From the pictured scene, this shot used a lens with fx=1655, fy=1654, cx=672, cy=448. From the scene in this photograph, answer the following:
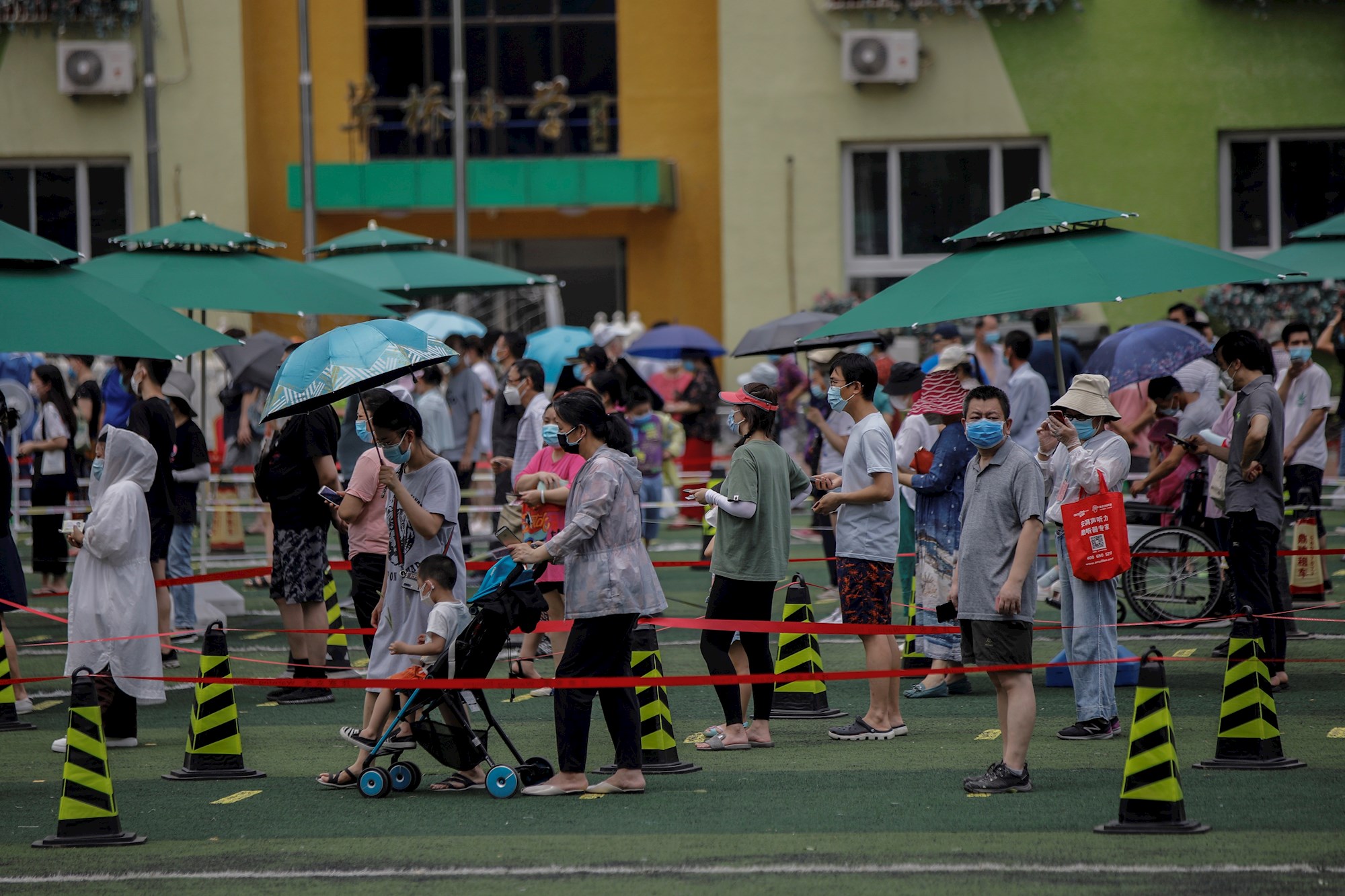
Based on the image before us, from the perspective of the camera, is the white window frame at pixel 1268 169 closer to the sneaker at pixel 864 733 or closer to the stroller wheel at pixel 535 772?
the sneaker at pixel 864 733

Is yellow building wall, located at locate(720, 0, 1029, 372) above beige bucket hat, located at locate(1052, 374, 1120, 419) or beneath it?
above

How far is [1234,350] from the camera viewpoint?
9.35 m

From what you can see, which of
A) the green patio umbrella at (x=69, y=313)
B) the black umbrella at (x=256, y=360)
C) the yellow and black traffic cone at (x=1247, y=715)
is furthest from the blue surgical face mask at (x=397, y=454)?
the black umbrella at (x=256, y=360)

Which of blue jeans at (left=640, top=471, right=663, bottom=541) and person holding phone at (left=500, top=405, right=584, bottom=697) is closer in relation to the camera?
person holding phone at (left=500, top=405, right=584, bottom=697)

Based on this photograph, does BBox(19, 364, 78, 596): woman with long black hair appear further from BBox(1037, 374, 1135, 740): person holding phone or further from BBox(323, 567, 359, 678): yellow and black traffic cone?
BBox(1037, 374, 1135, 740): person holding phone

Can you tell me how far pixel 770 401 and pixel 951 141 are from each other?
1755 centimetres

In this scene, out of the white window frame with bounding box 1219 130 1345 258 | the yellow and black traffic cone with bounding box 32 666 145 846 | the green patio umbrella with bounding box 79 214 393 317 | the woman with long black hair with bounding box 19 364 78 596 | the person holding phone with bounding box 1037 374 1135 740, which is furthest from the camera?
the white window frame with bounding box 1219 130 1345 258

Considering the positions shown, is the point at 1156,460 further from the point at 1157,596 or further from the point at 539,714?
the point at 539,714

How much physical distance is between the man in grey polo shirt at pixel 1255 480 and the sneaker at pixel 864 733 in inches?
82.7

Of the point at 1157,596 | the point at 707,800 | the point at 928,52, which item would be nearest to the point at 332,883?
the point at 707,800

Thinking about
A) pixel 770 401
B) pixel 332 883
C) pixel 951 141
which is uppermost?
pixel 951 141

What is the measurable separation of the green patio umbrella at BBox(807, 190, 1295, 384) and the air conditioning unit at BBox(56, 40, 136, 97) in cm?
1955

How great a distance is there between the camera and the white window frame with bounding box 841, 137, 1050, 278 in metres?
25.3

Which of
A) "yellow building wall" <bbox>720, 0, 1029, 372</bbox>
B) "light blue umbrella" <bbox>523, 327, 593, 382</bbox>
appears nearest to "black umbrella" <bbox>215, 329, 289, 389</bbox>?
"light blue umbrella" <bbox>523, 327, 593, 382</bbox>
